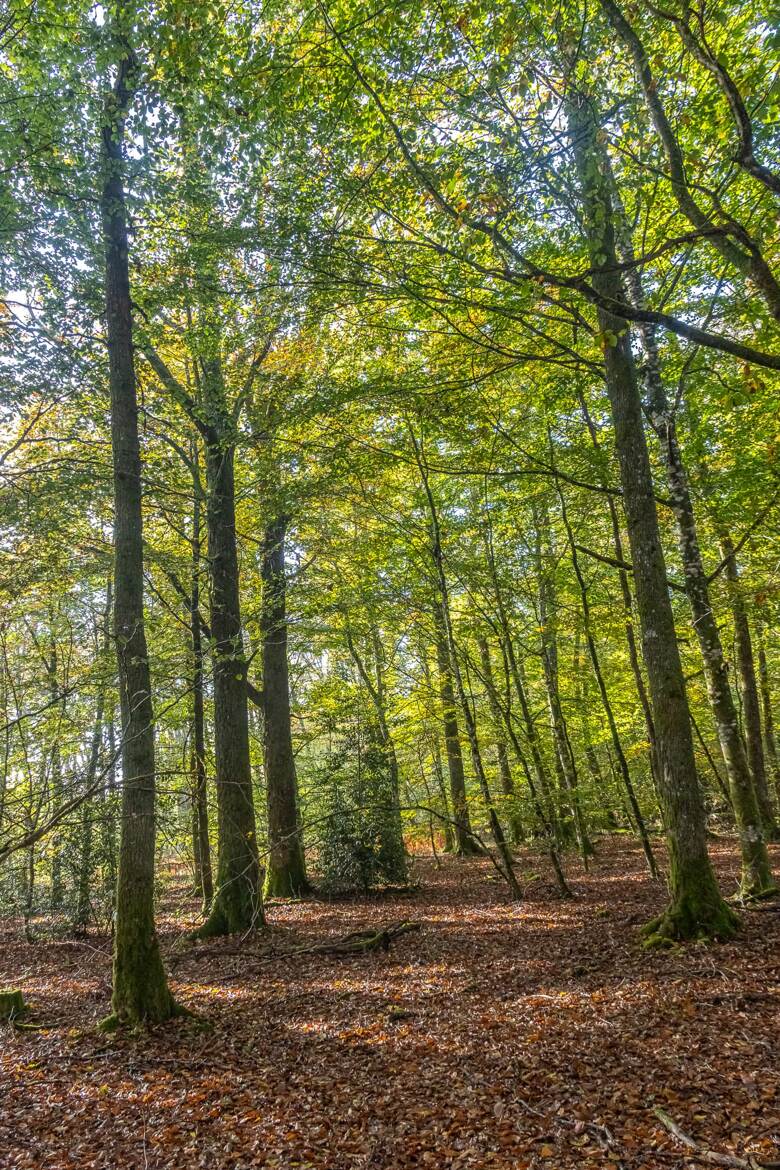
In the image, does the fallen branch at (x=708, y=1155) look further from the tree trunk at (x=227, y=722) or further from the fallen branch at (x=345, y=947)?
the tree trunk at (x=227, y=722)

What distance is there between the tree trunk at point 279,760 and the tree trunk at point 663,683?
22.7 ft

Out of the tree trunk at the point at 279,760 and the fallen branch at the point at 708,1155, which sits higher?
the tree trunk at the point at 279,760

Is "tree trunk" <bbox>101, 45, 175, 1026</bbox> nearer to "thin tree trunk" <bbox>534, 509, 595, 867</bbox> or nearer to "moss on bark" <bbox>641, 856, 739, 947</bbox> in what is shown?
"moss on bark" <bbox>641, 856, 739, 947</bbox>

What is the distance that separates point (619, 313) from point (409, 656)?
15126 mm

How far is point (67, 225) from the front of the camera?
20.4 feet

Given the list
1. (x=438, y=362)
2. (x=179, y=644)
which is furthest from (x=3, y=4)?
(x=179, y=644)

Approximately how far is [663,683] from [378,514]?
6.05 metres

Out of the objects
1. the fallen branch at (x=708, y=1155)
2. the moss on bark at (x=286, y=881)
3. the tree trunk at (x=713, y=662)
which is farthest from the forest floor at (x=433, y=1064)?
the moss on bark at (x=286, y=881)

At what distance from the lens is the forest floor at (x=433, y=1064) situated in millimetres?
3362

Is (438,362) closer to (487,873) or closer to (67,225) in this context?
(67,225)

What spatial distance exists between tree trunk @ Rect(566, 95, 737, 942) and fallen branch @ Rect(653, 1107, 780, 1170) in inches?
105

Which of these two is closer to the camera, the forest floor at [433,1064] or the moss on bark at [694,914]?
the forest floor at [433,1064]

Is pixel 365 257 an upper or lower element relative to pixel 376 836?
upper

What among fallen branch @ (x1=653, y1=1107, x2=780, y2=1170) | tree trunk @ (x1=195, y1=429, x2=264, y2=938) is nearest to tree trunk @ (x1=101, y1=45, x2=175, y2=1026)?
tree trunk @ (x1=195, y1=429, x2=264, y2=938)
